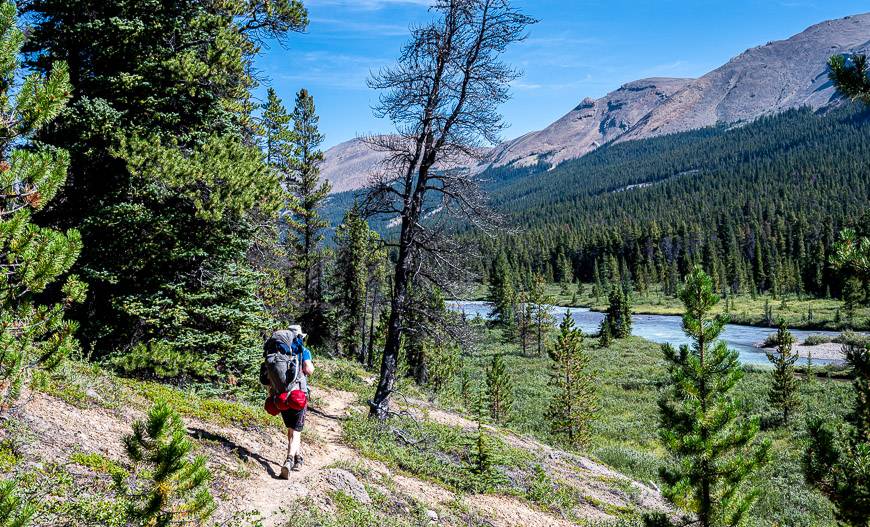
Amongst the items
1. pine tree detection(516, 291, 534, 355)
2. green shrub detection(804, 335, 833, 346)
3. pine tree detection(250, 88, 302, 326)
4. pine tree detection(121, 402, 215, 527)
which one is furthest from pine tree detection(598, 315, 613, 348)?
pine tree detection(121, 402, 215, 527)

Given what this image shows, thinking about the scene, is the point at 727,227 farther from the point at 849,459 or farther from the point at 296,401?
the point at 296,401

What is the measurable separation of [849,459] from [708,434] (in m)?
2.53

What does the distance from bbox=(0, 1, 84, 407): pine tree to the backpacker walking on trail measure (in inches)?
110

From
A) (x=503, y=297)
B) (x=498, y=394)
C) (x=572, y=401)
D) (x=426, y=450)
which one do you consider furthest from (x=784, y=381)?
(x=503, y=297)

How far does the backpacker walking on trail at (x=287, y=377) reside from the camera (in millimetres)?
6723

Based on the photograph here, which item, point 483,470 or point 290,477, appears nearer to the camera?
point 290,477

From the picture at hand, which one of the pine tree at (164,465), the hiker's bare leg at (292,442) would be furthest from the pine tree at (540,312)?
the pine tree at (164,465)

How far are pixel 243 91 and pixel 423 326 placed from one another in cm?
753

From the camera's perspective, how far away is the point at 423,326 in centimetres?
1130

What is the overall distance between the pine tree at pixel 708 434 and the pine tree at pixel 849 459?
6.21 feet

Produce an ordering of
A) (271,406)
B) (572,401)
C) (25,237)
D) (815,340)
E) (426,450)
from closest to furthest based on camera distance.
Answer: (25,237) < (271,406) < (426,450) < (572,401) < (815,340)

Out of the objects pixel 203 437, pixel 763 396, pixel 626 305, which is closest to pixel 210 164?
pixel 203 437

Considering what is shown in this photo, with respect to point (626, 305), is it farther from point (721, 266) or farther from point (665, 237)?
point (665, 237)

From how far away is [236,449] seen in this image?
718 centimetres
